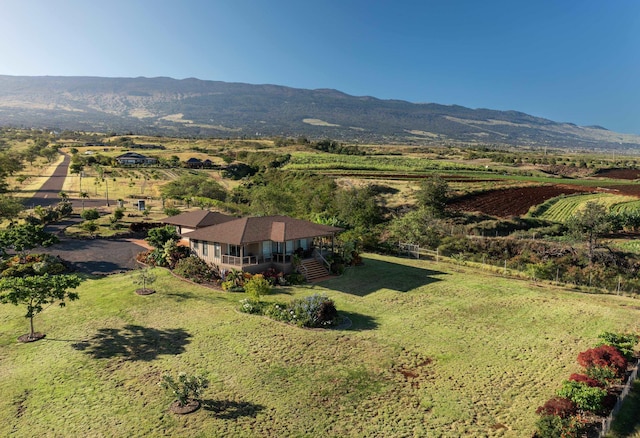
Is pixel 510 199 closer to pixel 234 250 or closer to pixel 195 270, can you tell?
pixel 234 250

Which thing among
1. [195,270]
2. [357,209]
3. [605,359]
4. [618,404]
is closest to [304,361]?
[618,404]

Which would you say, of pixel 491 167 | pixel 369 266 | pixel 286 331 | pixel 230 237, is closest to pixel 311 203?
pixel 369 266

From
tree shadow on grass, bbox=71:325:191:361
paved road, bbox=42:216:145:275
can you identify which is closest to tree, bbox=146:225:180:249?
paved road, bbox=42:216:145:275

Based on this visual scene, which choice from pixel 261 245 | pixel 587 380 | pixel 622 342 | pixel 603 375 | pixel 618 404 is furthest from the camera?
pixel 261 245

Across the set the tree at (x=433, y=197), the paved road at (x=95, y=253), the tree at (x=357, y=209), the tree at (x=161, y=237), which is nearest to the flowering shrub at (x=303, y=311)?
the paved road at (x=95, y=253)

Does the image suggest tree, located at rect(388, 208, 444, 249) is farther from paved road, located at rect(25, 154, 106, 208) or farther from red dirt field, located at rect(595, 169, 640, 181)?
red dirt field, located at rect(595, 169, 640, 181)

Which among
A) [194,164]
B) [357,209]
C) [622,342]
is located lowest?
[622,342]
